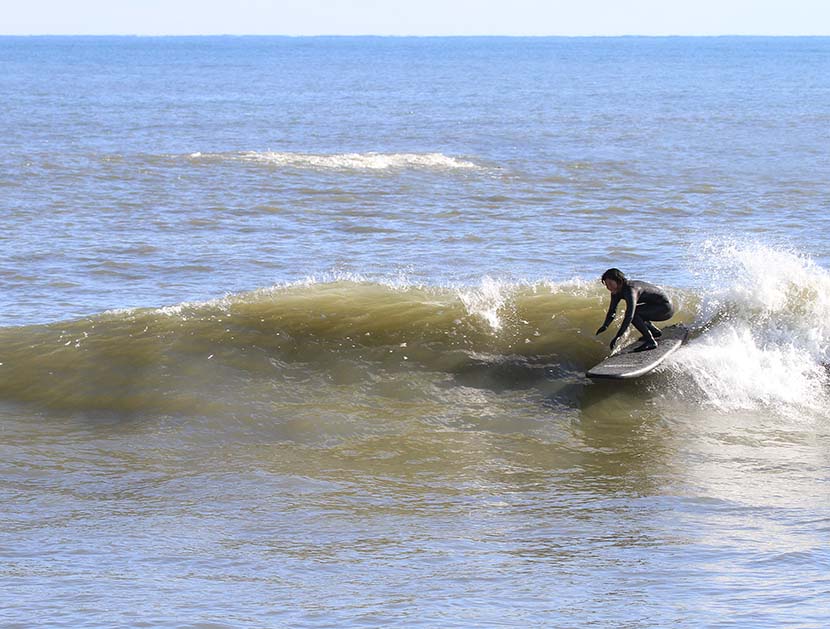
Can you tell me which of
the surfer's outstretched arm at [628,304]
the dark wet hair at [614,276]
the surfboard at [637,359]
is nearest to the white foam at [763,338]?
the surfboard at [637,359]

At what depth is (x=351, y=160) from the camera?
34.0m

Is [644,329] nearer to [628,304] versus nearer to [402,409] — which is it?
[628,304]

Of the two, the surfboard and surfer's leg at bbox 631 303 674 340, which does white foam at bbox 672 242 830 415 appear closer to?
the surfboard

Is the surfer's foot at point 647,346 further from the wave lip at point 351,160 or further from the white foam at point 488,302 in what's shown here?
the wave lip at point 351,160

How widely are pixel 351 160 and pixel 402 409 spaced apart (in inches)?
871

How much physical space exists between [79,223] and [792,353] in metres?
15.1

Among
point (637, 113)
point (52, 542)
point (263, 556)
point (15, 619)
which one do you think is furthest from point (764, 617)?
point (637, 113)

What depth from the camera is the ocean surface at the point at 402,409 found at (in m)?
7.70

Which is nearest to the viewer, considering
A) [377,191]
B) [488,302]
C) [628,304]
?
[628,304]

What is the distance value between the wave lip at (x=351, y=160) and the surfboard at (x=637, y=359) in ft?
64.7

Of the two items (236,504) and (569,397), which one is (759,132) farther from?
(236,504)

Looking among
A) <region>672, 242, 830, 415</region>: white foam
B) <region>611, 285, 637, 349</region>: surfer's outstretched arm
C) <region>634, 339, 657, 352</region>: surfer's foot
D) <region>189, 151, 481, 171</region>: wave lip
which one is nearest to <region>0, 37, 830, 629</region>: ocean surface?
<region>672, 242, 830, 415</region>: white foam

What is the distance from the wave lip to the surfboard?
19.7 metres

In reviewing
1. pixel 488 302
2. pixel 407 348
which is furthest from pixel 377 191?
pixel 407 348
